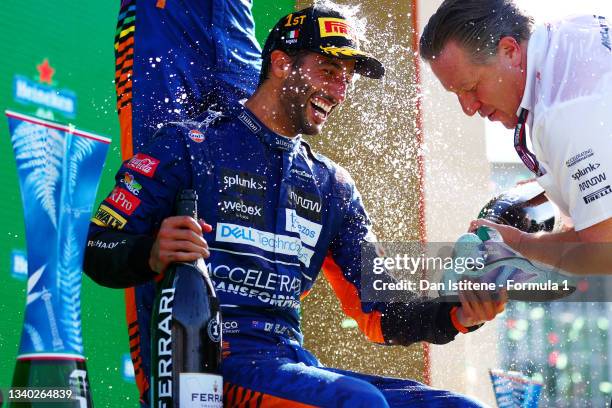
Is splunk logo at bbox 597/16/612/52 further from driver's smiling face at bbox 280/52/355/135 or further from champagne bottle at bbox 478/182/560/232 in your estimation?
driver's smiling face at bbox 280/52/355/135

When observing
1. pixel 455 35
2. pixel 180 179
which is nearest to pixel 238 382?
pixel 180 179

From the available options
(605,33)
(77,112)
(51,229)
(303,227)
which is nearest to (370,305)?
(303,227)

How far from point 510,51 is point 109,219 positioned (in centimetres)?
124

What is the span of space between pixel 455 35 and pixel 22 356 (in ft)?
5.44

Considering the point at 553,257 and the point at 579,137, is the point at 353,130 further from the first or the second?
the point at 579,137

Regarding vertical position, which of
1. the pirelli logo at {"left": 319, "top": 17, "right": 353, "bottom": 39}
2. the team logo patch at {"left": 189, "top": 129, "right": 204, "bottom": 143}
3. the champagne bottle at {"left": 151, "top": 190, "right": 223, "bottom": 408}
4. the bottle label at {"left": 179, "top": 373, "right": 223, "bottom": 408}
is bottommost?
the bottle label at {"left": 179, "top": 373, "right": 223, "bottom": 408}

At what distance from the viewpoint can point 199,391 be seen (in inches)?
75.6

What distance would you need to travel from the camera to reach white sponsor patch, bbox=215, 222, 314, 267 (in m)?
2.57

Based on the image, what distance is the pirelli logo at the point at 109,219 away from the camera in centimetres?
243

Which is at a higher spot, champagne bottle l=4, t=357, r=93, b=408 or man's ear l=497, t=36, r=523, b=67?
man's ear l=497, t=36, r=523, b=67

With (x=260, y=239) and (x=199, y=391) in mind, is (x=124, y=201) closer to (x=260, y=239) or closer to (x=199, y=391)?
(x=260, y=239)

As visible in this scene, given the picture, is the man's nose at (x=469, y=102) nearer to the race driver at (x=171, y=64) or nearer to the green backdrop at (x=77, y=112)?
the race driver at (x=171, y=64)

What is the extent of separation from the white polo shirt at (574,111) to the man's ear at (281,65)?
2.25ft

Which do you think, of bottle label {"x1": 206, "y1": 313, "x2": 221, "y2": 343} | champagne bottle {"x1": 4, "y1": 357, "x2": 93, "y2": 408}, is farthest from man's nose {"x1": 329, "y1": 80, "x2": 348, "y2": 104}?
champagne bottle {"x1": 4, "y1": 357, "x2": 93, "y2": 408}
